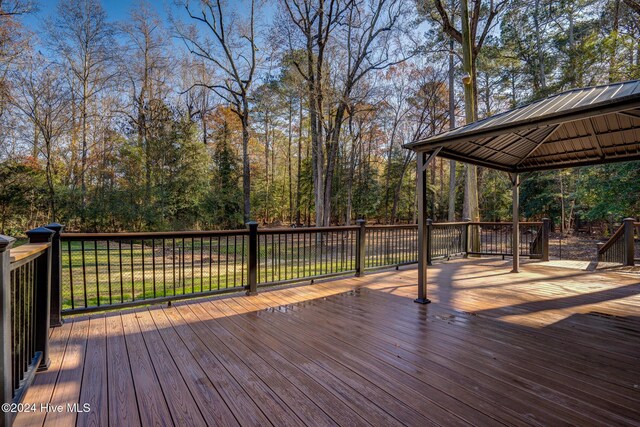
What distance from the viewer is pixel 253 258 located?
13.5 feet

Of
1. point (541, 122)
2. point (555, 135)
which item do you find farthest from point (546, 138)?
point (541, 122)

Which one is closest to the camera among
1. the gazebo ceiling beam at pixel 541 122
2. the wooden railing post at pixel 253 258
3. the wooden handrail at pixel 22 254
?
the wooden handrail at pixel 22 254

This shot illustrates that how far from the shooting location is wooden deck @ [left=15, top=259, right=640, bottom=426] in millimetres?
1738

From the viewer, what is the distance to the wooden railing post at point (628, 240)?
6043 millimetres

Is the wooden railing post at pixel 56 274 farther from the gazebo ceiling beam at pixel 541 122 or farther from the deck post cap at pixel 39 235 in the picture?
the gazebo ceiling beam at pixel 541 122

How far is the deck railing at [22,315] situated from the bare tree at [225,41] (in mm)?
12035

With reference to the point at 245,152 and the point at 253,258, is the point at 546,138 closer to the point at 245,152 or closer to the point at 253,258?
the point at 253,258

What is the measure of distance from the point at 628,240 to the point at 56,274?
920 cm

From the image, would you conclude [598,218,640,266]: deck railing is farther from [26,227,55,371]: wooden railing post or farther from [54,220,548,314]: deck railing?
[26,227,55,371]: wooden railing post

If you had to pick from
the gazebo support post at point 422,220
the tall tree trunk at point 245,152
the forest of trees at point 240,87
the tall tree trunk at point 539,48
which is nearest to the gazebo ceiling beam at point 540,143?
the gazebo support post at point 422,220

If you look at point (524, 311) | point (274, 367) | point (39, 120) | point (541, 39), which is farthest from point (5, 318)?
point (541, 39)

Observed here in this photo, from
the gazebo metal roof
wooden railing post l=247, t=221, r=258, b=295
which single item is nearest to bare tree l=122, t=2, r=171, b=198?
wooden railing post l=247, t=221, r=258, b=295

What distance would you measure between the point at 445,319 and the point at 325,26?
1130 centimetres

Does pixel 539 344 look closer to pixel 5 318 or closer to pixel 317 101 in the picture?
pixel 5 318
